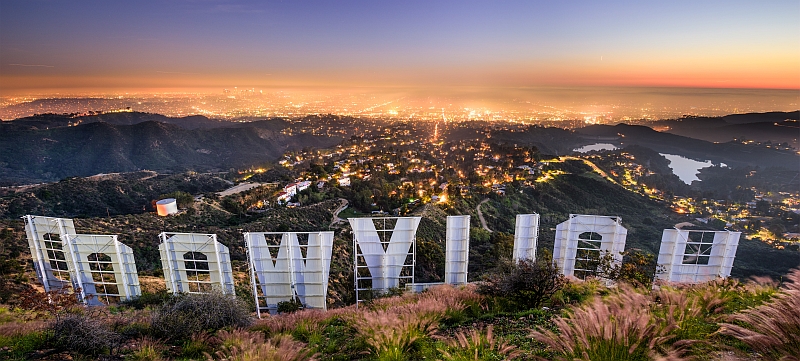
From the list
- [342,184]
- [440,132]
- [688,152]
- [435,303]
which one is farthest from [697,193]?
[440,132]

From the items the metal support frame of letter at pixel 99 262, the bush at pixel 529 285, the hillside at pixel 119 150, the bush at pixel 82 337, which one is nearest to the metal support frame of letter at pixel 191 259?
the metal support frame of letter at pixel 99 262

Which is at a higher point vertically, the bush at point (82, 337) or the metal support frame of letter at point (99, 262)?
the bush at point (82, 337)

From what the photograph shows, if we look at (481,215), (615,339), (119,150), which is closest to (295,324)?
(615,339)

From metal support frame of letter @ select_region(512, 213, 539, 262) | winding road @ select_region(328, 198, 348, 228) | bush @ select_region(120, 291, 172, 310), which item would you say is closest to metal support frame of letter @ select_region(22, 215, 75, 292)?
bush @ select_region(120, 291, 172, 310)

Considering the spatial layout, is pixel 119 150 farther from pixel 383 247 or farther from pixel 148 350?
pixel 148 350

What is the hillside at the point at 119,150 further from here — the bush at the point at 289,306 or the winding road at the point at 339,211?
the bush at the point at 289,306

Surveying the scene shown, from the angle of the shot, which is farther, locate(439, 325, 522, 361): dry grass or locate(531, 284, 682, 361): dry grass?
locate(439, 325, 522, 361): dry grass

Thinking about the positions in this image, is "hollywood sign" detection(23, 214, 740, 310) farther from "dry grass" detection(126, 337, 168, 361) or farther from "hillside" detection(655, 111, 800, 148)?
"hillside" detection(655, 111, 800, 148)

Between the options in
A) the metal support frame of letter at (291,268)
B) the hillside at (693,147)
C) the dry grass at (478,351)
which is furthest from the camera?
the hillside at (693,147)
